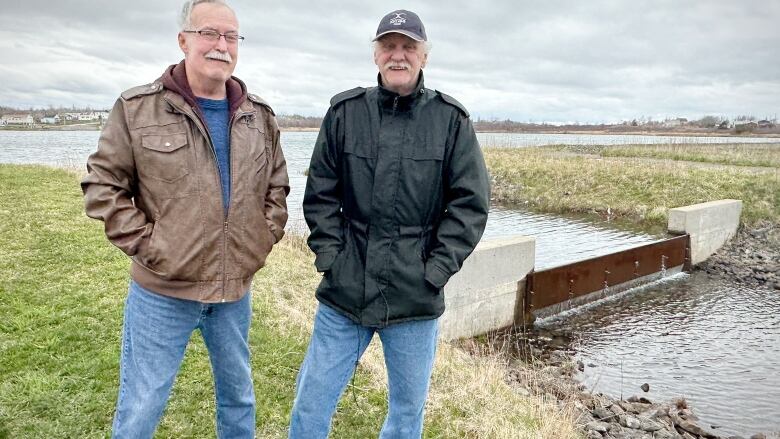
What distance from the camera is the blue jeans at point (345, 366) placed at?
2598 mm

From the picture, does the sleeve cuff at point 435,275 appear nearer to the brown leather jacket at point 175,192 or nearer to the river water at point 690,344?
the brown leather jacket at point 175,192

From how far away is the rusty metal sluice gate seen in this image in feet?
30.6

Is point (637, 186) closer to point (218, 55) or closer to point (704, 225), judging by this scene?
point (704, 225)

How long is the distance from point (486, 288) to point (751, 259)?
834 centimetres

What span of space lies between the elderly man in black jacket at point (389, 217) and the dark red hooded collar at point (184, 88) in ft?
1.33

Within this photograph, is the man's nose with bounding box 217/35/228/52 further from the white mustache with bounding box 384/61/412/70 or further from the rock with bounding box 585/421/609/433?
the rock with bounding box 585/421/609/433

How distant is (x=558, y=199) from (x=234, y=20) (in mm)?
19245

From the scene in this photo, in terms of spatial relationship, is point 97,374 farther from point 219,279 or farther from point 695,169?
point 695,169

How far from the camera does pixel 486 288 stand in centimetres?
848

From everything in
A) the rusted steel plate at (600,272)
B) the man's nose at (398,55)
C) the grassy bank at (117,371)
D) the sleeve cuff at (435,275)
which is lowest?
the rusted steel plate at (600,272)

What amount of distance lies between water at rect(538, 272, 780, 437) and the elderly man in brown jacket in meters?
5.74

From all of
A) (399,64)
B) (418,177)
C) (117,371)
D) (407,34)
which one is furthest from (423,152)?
(117,371)

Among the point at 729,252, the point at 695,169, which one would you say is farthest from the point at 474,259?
the point at 695,169

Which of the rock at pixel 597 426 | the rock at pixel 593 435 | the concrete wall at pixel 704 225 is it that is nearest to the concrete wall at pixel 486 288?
the rock at pixel 597 426
